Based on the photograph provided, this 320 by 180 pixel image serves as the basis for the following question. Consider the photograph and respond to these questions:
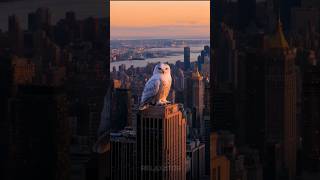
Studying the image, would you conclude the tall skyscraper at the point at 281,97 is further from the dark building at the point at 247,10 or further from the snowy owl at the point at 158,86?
the snowy owl at the point at 158,86

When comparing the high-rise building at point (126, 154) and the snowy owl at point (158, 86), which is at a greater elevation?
the snowy owl at point (158, 86)

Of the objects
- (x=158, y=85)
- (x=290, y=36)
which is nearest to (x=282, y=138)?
(x=290, y=36)

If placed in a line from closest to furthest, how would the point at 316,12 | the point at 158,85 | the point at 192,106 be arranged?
the point at 316,12 → the point at 158,85 → the point at 192,106

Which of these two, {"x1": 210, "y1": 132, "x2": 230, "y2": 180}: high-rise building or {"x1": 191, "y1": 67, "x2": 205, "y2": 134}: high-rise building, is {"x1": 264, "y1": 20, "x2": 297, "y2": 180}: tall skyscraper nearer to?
{"x1": 210, "y1": 132, "x2": 230, "y2": 180}: high-rise building

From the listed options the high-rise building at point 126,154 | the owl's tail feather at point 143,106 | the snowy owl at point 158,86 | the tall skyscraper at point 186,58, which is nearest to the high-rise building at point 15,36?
the tall skyscraper at point 186,58

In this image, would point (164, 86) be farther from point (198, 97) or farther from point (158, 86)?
point (198, 97)

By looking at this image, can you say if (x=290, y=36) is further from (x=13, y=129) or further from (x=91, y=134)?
(x=13, y=129)
